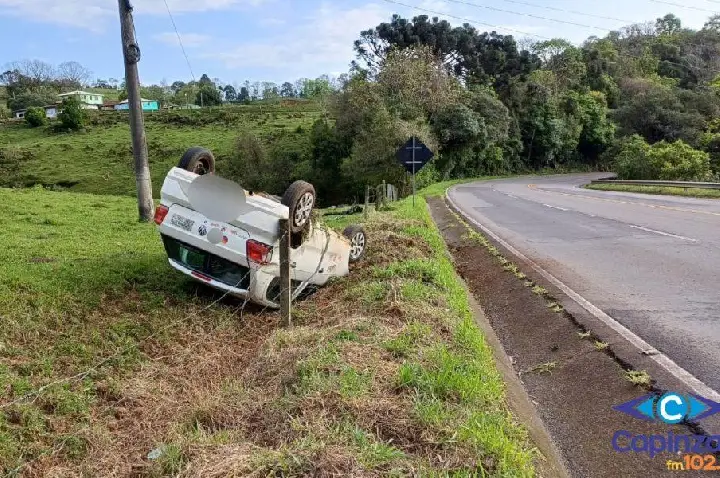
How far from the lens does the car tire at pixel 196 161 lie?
7316 millimetres

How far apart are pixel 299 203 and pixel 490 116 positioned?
4202 cm

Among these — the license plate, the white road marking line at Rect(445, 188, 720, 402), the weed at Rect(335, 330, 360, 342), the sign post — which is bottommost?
the white road marking line at Rect(445, 188, 720, 402)


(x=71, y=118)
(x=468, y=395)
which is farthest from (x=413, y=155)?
(x=71, y=118)

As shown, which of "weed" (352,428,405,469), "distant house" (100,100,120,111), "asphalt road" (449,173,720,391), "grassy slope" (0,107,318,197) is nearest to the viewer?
"weed" (352,428,405,469)

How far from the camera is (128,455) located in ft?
12.9

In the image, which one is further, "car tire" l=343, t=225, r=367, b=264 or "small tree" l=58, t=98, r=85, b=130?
"small tree" l=58, t=98, r=85, b=130

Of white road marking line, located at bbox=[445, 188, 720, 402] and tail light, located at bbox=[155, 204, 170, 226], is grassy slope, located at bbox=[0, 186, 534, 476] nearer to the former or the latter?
tail light, located at bbox=[155, 204, 170, 226]

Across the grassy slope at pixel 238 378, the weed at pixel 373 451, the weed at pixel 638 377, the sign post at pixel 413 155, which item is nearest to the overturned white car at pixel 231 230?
the grassy slope at pixel 238 378

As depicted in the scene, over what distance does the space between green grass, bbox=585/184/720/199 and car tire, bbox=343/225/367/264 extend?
18.5 metres

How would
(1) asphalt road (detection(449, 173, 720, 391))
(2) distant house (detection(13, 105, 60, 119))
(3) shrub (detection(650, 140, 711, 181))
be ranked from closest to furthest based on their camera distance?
(1) asphalt road (detection(449, 173, 720, 391)), (3) shrub (detection(650, 140, 711, 181)), (2) distant house (detection(13, 105, 60, 119))

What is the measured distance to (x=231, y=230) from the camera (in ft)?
21.3

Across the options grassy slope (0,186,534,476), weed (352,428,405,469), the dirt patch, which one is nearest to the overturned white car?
grassy slope (0,186,534,476)

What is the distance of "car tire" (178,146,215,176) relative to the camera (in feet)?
24.0

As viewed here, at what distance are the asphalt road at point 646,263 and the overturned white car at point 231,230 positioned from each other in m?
3.86
